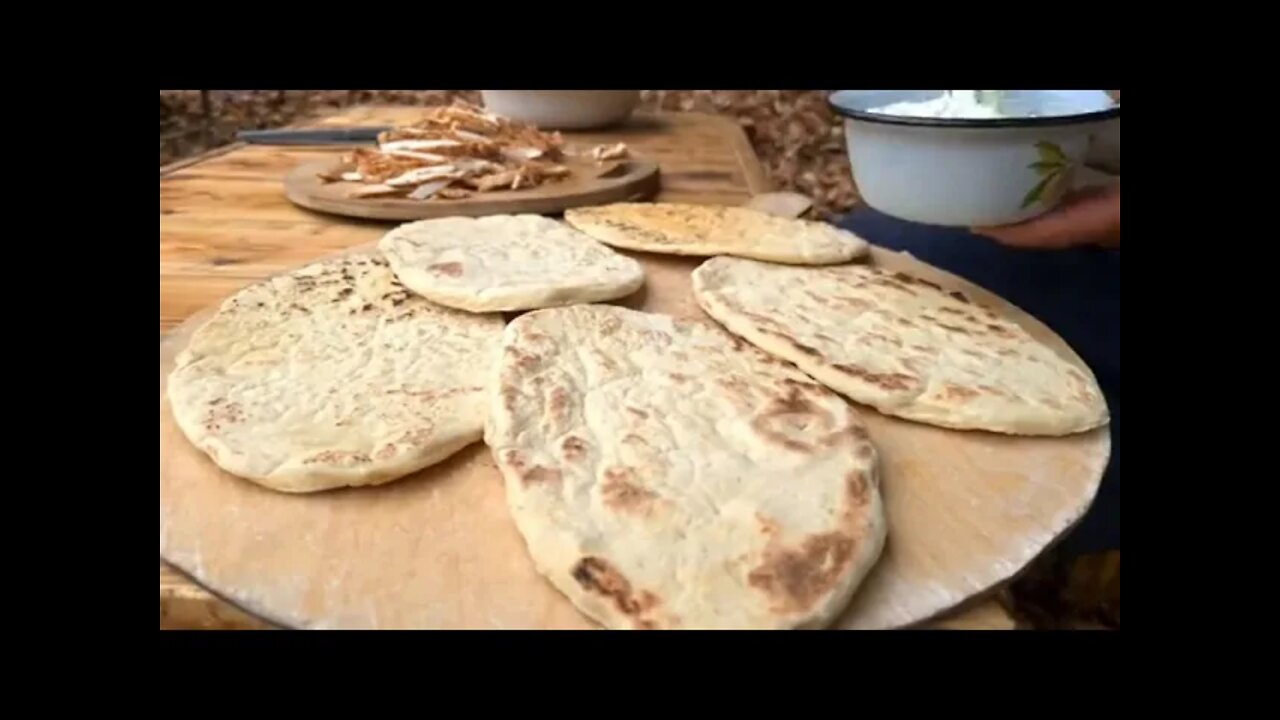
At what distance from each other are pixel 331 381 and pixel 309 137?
53.6 inches

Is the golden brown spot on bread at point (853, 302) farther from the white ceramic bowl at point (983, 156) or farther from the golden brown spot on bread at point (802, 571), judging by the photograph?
the golden brown spot on bread at point (802, 571)

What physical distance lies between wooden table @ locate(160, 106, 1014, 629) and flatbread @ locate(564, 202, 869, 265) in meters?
0.27

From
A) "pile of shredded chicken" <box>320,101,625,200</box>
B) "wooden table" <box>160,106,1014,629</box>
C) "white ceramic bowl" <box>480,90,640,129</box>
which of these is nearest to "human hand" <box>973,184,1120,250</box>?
"wooden table" <box>160,106,1014,629</box>

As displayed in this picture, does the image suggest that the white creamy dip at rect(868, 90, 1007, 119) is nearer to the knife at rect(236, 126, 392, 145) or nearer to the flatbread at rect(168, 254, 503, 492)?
the flatbread at rect(168, 254, 503, 492)

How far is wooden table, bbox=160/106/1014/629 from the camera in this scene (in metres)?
0.74

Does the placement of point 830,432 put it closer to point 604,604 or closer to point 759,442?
point 759,442

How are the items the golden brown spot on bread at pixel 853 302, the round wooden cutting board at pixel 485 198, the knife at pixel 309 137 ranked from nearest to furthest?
the golden brown spot on bread at pixel 853 302
the round wooden cutting board at pixel 485 198
the knife at pixel 309 137

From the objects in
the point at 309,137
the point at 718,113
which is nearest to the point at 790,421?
the point at 309,137

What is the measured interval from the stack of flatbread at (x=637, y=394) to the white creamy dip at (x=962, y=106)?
0.73 ft

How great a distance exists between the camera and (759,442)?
0.89 metres

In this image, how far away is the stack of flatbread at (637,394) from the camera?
2.45ft

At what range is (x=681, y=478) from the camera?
829mm

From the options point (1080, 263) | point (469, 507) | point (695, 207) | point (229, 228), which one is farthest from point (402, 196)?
point (1080, 263)

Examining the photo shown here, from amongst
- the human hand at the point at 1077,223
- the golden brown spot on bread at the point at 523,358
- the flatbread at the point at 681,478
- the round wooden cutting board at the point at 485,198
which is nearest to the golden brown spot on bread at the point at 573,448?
the flatbread at the point at 681,478
